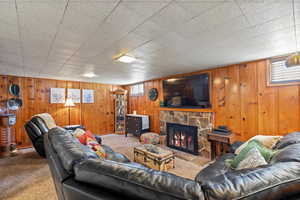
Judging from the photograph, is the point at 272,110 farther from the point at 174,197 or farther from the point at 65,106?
the point at 65,106

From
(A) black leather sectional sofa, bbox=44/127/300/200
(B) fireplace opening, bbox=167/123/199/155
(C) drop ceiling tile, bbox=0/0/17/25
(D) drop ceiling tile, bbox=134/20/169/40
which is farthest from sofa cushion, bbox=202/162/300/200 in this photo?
(B) fireplace opening, bbox=167/123/199/155

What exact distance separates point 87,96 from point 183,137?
420 centimetres

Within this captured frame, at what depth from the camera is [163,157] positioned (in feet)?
8.33

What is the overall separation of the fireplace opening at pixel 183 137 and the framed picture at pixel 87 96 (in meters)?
3.51

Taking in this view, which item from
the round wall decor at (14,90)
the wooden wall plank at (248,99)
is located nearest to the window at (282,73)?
the wooden wall plank at (248,99)

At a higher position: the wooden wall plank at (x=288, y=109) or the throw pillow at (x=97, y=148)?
the wooden wall plank at (x=288, y=109)

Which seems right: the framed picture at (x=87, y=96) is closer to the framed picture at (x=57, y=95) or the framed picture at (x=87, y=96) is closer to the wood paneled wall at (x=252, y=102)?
the framed picture at (x=57, y=95)

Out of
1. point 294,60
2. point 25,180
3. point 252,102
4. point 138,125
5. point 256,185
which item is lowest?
point 25,180

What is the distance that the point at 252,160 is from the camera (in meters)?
1.43

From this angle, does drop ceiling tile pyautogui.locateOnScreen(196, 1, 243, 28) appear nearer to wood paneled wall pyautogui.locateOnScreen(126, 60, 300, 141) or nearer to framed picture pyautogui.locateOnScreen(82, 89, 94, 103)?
wood paneled wall pyautogui.locateOnScreen(126, 60, 300, 141)

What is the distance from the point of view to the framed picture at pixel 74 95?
203 inches

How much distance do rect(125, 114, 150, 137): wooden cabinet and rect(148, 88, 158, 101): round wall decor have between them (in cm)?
78

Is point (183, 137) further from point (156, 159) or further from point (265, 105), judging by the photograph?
point (265, 105)

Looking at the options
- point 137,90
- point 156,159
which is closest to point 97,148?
point 156,159
